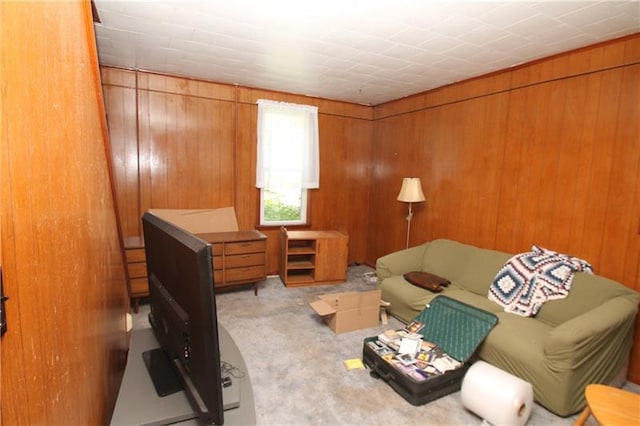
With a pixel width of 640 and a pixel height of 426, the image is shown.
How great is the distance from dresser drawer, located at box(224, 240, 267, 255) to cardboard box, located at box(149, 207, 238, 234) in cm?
51

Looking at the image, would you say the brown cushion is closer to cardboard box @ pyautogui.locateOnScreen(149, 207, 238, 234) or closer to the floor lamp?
the floor lamp

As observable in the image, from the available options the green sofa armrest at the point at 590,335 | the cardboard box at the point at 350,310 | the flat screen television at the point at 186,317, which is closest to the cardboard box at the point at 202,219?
the cardboard box at the point at 350,310

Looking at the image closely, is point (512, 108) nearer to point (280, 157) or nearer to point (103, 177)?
point (280, 157)

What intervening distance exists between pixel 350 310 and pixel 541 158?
2.26 m

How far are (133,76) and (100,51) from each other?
514 mm

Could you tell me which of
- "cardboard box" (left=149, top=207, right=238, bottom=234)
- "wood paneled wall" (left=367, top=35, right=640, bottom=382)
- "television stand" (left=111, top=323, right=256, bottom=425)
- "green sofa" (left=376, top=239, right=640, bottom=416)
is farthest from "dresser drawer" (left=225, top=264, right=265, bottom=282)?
"television stand" (left=111, top=323, right=256, bottom=425)

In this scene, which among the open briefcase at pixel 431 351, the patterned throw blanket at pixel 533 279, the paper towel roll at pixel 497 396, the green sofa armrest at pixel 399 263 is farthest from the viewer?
the green sofa armrest at pixel 399 263

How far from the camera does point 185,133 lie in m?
3.94

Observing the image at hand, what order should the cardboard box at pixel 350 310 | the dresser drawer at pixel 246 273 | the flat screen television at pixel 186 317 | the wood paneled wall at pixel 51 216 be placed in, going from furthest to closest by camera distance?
the dresser drawer at pixel 246 273 < the cardboard box at pixel 350 310 < the flat screen television at pixel 186 317 < the wood paneled wall at pixel 51 216

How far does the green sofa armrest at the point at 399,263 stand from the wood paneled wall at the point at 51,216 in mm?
2737

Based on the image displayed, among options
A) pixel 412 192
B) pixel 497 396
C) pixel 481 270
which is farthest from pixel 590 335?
pixel 412 192

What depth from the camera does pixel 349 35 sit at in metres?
2.58

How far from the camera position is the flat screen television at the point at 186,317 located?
0.86 meters

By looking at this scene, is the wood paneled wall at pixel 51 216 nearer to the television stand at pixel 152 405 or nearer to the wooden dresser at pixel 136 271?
the television stand at pixel 152 405
